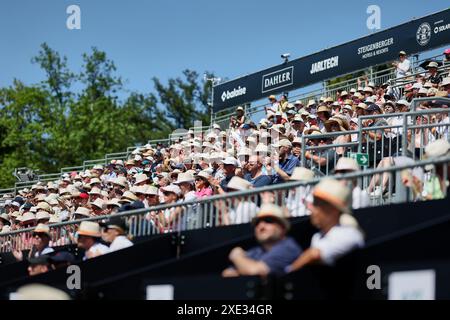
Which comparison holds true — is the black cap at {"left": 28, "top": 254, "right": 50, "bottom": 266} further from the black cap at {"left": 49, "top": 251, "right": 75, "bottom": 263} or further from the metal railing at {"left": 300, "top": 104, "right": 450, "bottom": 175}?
the metal railing at {"left": 300, "top": 104, "right": 450, "bottom": 175}

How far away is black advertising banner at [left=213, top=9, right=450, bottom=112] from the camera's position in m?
23.6

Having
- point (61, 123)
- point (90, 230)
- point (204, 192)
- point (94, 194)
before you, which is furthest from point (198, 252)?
point (61, 123)

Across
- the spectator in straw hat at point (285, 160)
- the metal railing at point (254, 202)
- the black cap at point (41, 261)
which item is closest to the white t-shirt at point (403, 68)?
the spectator in straw hat at point (285, 160)

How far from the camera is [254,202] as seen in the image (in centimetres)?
994

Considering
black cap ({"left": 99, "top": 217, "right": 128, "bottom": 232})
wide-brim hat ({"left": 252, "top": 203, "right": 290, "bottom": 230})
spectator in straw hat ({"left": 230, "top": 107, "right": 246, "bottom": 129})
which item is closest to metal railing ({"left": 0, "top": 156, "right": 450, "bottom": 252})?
black cap ({"left": 99, "top": 217, "right": 128, "bottom": 232})

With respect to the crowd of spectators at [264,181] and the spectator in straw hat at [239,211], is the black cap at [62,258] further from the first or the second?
the spectator in straw hat at [239,211]

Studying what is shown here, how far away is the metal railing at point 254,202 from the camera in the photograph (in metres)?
8.77

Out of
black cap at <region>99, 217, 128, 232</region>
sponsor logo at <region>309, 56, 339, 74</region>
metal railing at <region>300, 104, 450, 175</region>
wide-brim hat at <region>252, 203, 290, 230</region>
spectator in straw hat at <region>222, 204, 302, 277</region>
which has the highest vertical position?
sponsor logo at <region>309, 56, 339, 74</region>

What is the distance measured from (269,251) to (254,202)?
2.37 metres

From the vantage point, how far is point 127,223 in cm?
1184

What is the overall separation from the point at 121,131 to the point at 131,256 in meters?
48.8

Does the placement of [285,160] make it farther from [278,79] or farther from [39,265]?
[278,79]
